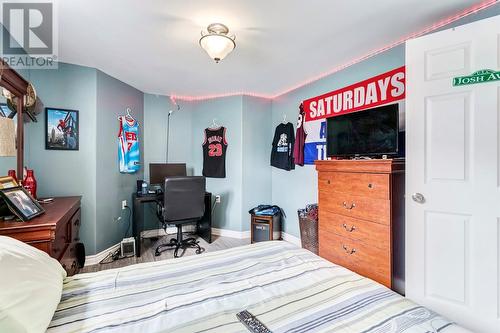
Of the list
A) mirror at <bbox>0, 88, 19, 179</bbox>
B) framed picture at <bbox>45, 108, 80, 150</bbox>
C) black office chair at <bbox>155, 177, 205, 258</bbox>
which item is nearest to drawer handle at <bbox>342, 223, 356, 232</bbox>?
black office chair at <bbox>155, 177, 205, 258</bbox>

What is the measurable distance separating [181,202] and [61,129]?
154cm

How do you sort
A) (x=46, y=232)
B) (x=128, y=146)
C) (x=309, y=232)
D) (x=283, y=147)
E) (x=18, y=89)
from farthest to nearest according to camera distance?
(x=283, y=147) → (x=128, y=146) → (x=309, y=232) → (x=18, y=89) → (x=46, y=232)

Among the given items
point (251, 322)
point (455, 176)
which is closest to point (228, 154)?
point (455, 176)

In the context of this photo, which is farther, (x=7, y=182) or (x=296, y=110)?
(x=296, y=110)

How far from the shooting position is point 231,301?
979 millimetres

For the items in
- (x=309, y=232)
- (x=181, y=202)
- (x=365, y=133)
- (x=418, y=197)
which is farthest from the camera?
(x=181, y=202)

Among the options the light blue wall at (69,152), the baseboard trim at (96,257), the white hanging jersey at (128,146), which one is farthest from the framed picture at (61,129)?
the baseboard trim at (96,257)

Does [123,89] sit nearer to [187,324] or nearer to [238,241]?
[238,241]

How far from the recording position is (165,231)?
3.77 meters

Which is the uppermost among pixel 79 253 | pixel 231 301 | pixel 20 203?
pixel 20 203

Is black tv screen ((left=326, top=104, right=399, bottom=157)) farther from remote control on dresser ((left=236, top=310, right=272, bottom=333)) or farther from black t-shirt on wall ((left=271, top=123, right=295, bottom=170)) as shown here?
remote control on dresser ((left=236, top=310, right=272, bottom=333))

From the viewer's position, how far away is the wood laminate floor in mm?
2705

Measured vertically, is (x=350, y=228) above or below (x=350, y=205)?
below

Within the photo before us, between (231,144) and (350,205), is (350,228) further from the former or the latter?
(231,144)
